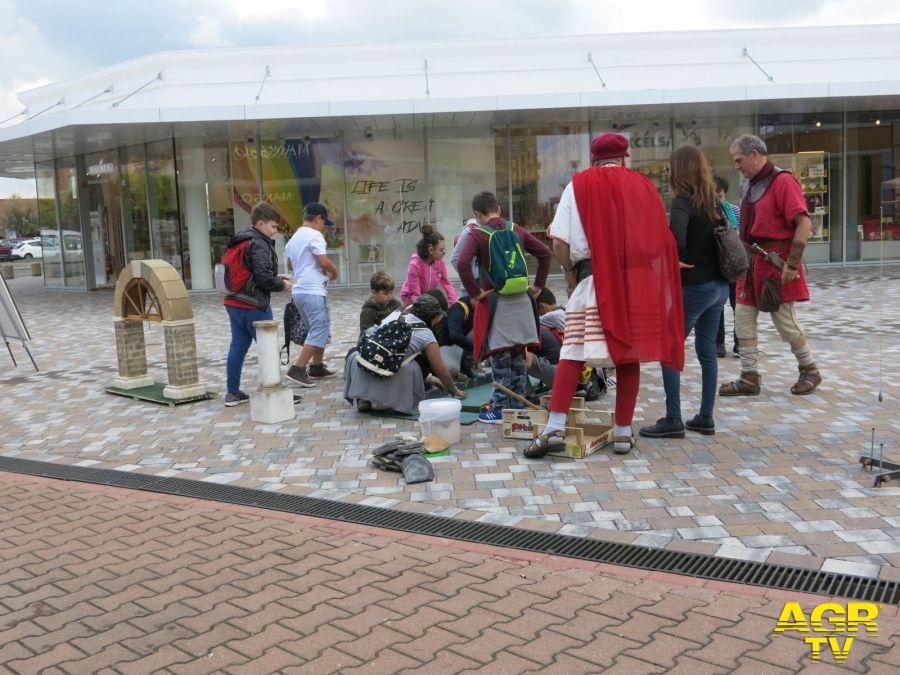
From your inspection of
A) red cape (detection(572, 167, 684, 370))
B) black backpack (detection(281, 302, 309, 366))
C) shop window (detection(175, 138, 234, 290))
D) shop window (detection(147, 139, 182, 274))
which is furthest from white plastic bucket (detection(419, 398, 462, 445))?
shop window (detection(147, 139, 182, 274))

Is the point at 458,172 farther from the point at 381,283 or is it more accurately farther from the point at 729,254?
the point at 729,254

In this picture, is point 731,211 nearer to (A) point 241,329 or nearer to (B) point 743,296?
Answer: (B) point 743,296

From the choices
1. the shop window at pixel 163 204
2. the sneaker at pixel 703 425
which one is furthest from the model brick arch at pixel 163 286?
the shop window at pixel 163 204

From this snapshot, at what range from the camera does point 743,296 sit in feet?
22.7

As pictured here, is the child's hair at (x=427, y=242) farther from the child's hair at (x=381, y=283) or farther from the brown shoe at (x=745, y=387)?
the brown shoe at (x=745, y=387)

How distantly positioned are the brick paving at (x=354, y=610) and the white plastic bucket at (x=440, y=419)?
143 centimetres

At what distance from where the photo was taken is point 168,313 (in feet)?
24.3

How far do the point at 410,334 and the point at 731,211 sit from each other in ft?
11.1

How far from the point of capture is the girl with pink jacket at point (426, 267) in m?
7.92

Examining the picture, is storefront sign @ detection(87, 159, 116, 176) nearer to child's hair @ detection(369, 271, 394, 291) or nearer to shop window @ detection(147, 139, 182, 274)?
shop window @ detection(147, 139, 182, 274)

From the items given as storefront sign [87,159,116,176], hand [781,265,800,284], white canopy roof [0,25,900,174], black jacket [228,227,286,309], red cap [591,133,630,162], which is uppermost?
white canopy roof [0,25,900,174]

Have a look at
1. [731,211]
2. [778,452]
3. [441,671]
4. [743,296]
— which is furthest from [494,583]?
[731,211]

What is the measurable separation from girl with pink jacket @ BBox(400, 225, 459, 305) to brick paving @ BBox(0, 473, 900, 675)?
388 cm

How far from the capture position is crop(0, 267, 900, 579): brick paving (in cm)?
408
